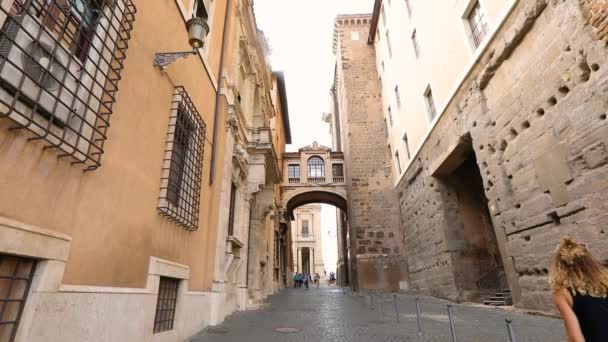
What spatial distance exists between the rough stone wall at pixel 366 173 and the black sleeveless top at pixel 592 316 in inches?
639

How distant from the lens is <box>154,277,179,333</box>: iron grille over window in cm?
422

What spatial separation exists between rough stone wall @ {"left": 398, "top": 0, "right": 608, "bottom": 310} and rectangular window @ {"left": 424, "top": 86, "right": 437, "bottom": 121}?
2.47 meters

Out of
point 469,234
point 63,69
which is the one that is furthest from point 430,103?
point 63,69

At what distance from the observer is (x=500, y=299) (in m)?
9.31

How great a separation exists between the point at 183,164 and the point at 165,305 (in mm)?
2125

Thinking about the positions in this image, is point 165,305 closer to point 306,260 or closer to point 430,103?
point 430,103

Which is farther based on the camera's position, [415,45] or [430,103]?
[415,45]

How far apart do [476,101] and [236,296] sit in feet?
27.5

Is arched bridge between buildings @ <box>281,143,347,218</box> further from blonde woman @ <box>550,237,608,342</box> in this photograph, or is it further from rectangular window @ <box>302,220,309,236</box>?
rectangular window @ <box>302,220,309,236</box>

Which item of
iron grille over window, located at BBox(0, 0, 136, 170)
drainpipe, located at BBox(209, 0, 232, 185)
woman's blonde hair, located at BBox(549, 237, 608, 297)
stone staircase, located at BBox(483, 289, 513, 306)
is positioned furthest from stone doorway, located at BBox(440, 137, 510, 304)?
iron grille over window, located at BBox(0, 0, 136, 170)

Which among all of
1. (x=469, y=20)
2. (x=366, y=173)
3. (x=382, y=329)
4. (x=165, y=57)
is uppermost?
(x=469, y=20)

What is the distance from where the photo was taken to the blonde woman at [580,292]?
6.20ft

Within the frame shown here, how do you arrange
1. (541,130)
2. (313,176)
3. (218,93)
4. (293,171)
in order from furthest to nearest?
(293,171), (313,176), (218,93), (541,130)

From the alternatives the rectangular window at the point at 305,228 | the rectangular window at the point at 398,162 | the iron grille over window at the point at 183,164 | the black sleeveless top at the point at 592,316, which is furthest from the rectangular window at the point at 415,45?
the rectangular window at the point at 305,228
